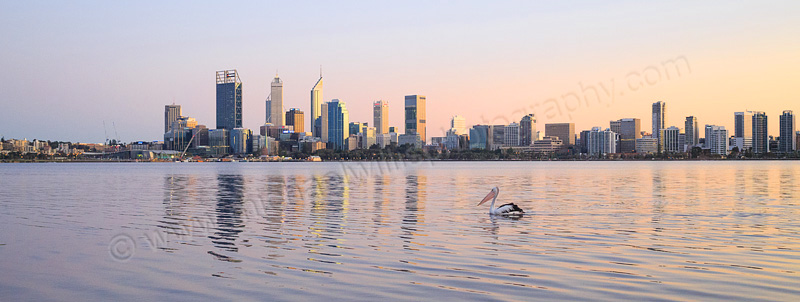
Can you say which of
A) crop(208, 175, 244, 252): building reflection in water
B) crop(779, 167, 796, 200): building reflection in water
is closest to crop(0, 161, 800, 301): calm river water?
crop(208, 175, 244, 252): building reflection in water

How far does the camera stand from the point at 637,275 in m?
14.5

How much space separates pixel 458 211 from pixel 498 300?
19.9m

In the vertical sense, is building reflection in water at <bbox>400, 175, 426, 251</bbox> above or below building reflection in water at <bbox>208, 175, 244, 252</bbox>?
above

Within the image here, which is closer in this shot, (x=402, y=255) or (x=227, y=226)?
(x=402, y=255)

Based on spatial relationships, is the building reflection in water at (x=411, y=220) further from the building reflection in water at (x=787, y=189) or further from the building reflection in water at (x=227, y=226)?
the building reflection in water at (x=787, y=189)

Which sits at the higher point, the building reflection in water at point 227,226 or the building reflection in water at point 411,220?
the building reflection in water at point 411,220

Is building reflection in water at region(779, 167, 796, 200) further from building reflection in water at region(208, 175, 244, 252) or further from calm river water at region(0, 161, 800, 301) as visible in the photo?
building reflection in water at region(208, 175, 244, 252)

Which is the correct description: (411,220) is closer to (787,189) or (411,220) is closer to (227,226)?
(227,226)

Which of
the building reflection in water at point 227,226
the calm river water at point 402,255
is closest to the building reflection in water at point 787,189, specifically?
the calm river water at point 402,255

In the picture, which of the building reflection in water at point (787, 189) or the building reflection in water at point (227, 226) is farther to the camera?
the building reflection in water at point (787, 189)

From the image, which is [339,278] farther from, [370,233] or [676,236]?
[676,236]

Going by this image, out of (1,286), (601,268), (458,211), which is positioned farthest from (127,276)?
(458,211)

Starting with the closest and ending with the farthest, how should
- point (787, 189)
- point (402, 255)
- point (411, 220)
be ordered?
point (402, 255) < point (411, 220) < point (787, 189)

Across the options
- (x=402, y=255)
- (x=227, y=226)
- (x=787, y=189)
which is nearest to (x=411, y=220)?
(x=227, y=226)
